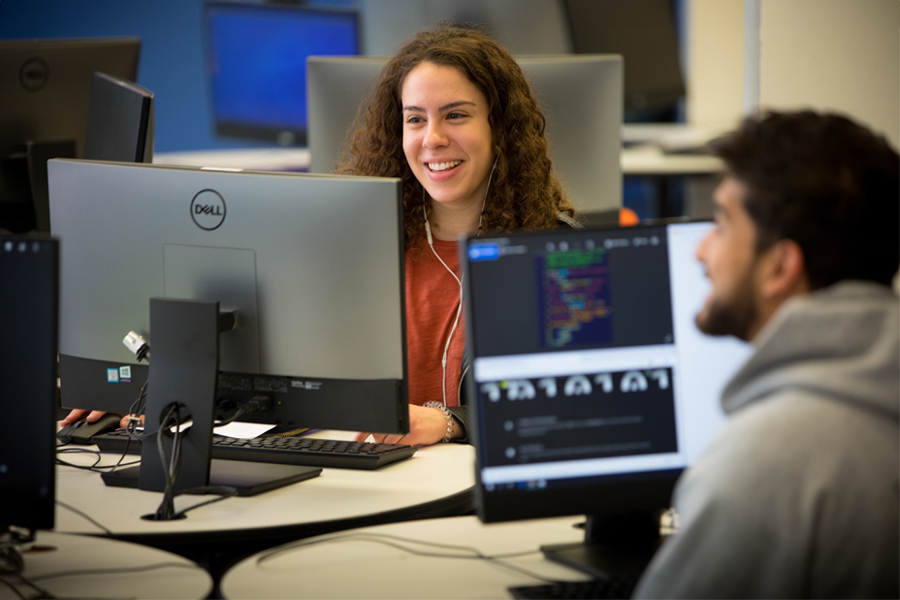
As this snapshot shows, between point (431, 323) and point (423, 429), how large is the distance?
0.40 meters

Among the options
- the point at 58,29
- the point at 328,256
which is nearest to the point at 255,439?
the point at 328,256

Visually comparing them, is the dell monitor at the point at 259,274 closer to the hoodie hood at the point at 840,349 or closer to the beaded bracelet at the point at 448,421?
the beaded bracelet at the point at 448,421

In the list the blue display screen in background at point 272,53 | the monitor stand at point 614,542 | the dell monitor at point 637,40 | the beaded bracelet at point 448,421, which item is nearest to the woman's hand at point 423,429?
the beaded bracelet at point 448,421

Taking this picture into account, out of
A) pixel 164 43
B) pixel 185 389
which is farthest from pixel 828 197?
pixel 164 43

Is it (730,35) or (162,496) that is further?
(730,35)

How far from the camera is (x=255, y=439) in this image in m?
1.83

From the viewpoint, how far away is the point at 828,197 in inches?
37.5

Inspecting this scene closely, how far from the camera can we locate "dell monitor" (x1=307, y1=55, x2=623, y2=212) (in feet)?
8.24

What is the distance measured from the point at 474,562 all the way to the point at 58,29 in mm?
4633

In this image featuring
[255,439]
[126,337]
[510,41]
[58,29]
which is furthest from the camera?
[58,29]

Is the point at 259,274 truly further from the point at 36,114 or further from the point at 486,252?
the point at 36,114

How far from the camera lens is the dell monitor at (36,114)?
7.61 feet

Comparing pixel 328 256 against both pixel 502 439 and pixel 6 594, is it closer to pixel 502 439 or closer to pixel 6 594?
pixel 502 439

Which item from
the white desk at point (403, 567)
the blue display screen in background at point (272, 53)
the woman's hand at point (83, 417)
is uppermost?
the blue display screen in background at point (272, 53)
